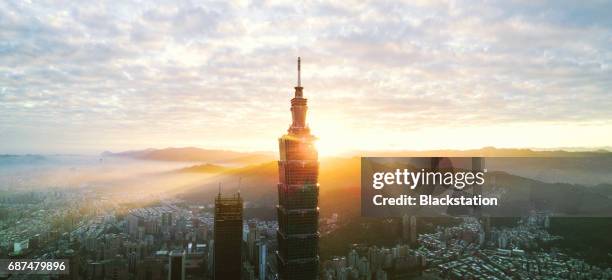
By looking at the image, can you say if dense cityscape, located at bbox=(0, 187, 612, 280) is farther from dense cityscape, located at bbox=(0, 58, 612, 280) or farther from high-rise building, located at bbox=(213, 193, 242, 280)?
high-rise building, located at bbox=(213, 193, 242, 280)

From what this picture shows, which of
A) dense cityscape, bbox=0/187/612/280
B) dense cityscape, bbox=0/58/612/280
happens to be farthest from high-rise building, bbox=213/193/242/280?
dense cityscape, bbox=0/187/612/280

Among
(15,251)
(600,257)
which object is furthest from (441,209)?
(15,251)

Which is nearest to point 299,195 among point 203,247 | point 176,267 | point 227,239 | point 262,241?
point 227,239

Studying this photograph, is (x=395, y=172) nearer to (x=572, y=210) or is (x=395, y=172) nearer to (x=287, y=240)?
(x=287, y=240)

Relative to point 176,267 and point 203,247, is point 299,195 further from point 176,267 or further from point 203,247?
point 203,247

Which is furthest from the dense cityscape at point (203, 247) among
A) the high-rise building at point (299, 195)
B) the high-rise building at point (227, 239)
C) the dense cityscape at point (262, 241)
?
the high-rise building at point (299, 195)

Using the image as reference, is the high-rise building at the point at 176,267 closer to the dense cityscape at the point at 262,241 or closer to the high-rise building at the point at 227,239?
the dense cityscape at the point at 262,241
